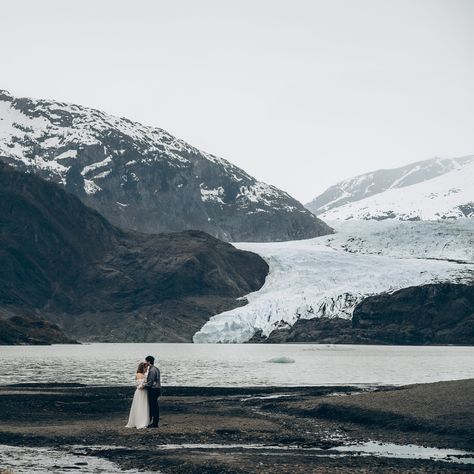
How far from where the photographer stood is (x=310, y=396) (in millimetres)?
68125

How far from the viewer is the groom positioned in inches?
1766

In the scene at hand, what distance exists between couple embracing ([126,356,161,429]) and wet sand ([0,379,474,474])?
0.83 meters

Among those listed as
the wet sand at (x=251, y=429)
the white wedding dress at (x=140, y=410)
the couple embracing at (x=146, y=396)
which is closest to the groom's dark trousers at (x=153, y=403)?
the couple embracing at (x=146, y=396)

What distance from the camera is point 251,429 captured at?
46.3 m

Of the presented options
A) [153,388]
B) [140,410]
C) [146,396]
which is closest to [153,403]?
[146,396]

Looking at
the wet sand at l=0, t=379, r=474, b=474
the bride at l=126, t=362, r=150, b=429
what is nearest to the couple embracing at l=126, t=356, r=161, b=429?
the bride at l=126, t=362, r=150, b=429

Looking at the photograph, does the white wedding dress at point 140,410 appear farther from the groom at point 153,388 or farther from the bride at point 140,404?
the groom at point 153,388

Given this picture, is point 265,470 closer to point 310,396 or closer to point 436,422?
point 436,422

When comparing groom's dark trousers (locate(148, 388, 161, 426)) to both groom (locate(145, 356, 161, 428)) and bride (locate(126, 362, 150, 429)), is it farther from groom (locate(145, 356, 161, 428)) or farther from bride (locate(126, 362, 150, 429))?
bride (locate(126, 362, 150, 429))

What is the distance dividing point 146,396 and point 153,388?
0.69 m

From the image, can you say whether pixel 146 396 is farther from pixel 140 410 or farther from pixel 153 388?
pixel 140 410

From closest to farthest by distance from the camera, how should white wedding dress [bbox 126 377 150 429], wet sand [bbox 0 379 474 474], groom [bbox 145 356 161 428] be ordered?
wet sand [bbox 0 379 474 474] → groom [bbox 145 356 161 428] → white wedding dress [bbox 126 377 150 429]

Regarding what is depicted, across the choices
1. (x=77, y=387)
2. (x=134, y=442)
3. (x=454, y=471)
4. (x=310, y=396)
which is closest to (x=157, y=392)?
(x=134, y=442)

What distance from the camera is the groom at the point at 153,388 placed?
147ft
